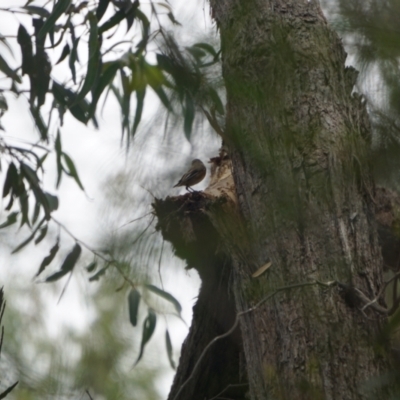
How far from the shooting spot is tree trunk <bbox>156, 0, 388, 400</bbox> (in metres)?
1.44

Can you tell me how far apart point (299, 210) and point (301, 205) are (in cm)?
7

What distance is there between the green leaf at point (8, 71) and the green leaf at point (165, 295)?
1.00 m

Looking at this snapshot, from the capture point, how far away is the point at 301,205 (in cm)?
148

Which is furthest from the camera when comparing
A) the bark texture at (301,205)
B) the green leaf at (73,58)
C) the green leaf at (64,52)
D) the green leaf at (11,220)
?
the green leaf at (11,220)

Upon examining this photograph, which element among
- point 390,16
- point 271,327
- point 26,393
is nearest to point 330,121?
point 390,16

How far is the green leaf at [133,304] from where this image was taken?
201 cm

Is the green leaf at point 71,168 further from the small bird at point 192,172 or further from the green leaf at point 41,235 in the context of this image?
the small bird at point 192,172

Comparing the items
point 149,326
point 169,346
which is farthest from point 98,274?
point 169,346

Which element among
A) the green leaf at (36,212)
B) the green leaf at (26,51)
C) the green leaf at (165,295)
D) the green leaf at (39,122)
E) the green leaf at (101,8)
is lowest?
the green leaf at (165,295)

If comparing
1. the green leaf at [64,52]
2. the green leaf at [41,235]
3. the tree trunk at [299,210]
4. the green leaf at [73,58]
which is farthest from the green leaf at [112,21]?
the green leaf at [41,235]

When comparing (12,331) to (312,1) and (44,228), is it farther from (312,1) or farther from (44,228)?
(312,1)

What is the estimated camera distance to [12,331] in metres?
2.82

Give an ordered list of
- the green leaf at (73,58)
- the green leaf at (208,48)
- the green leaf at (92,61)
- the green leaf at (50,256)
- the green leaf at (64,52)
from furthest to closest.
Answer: the green leaf at (50,256) → the green leaf at (64,52) → the green leaf at (73,58) → the green leaf at (92,61) → the green leaf at (208,48)

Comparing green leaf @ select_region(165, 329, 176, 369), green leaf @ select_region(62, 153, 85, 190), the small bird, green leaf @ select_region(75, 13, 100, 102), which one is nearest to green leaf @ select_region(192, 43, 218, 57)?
the small bird
